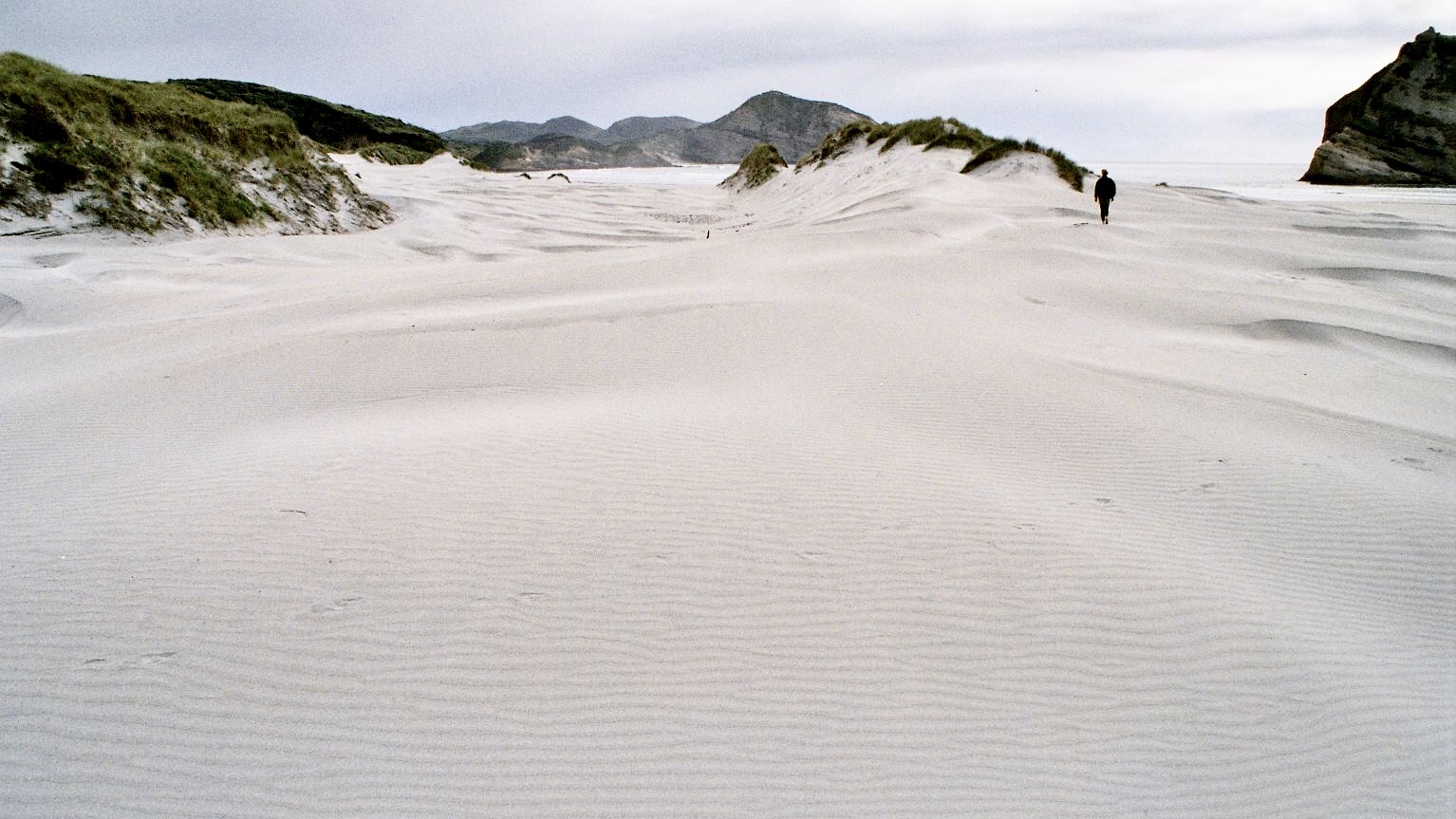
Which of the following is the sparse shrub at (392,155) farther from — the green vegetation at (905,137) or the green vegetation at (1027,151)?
the green vegetation at (1027,151)

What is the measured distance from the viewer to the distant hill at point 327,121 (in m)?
44.1

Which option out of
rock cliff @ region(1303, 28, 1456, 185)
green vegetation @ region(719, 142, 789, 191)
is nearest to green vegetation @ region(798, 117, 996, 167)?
green vegetation @ region(719, 142, 789, 191)

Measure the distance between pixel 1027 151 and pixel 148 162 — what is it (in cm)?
1618

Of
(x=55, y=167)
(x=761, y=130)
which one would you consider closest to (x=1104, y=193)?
(x=55, y=167)

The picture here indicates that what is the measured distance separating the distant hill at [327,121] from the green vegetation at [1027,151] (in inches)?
1285

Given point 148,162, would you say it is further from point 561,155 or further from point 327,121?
point 561,155

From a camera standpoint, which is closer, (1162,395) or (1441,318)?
(1162,395)

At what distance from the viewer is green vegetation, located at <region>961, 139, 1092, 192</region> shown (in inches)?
675

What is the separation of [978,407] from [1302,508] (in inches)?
58.6

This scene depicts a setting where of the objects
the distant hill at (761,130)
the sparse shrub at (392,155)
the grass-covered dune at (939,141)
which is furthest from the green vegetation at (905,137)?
the distant hill at (761,130)

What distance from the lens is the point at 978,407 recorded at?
423 centimetres

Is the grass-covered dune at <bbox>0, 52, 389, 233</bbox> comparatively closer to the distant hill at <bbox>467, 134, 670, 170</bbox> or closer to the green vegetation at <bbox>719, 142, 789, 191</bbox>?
the green vegetation at <bbox>719, 142, 789, 191</bbox>

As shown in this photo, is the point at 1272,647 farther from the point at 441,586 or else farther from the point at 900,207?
the point at 900,207

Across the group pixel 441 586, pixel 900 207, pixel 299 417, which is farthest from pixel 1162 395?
pixel 900 207
